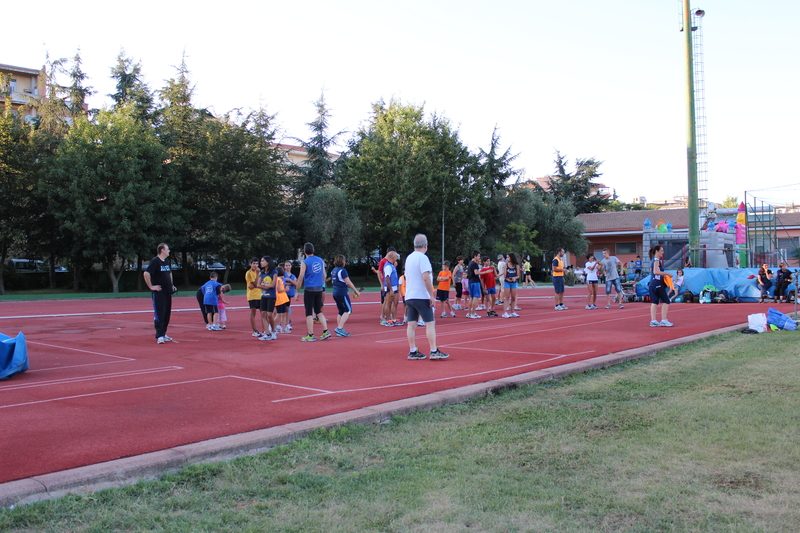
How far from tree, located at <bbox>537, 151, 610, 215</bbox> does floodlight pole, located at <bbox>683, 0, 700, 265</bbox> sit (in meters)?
45.6

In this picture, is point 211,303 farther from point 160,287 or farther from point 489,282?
point 489,282

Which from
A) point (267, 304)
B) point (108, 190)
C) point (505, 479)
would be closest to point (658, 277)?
point (267, 304)

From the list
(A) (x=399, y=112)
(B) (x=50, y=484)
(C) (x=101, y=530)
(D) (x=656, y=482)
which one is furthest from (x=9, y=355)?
(A) (x=399, y=112)

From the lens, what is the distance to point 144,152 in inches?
1486

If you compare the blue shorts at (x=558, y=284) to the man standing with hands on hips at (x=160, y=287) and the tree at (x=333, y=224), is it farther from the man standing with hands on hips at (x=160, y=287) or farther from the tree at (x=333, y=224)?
the tree at (x=333, y=224)

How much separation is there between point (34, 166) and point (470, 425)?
39.3 meters

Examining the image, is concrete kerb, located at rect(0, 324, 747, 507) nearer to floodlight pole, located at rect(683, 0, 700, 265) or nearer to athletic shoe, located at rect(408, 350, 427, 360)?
athletic shoe, located at rect(408, 350, 427, 360)

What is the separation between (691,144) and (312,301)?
66.2 ft

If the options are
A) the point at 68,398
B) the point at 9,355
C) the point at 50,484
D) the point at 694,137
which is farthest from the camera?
the point at 694,137

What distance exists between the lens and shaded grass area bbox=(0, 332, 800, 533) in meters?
3.57

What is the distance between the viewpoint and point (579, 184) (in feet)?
238

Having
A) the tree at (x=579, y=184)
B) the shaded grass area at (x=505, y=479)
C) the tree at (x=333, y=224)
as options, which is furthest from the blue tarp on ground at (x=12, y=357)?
the tree at (x=579, y=184)

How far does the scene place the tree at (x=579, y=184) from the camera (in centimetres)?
7181

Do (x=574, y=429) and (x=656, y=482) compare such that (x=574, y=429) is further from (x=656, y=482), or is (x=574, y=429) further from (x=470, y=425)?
(x=656, y=482)
